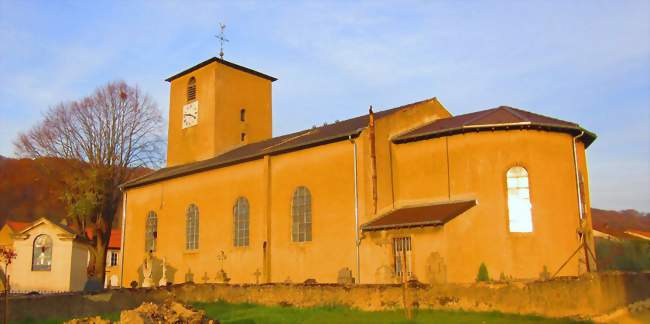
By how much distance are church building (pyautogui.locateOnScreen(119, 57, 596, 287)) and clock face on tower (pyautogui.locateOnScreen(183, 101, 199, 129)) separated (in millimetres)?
6707

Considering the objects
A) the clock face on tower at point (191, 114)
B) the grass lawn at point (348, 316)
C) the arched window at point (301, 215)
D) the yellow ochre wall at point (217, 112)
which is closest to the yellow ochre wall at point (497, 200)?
the arched window at point (301, 215)

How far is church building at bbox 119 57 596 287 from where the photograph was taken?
21297 millimetres

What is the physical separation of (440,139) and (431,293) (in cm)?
812

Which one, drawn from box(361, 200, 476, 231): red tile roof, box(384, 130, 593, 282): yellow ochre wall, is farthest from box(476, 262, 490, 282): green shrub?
box(361, 200, 476, 231): red tile roof

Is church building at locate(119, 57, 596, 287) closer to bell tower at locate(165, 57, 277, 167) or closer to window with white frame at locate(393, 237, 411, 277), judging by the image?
window with white frame at locate(393, 237, 411, 277)

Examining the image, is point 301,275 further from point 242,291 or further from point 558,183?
point 558,183

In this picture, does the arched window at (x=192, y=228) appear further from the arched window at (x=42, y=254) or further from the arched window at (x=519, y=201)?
the arched window at (x=519, y=201)

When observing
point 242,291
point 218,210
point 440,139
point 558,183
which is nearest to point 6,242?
point 218,210

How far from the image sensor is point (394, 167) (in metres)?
24.8

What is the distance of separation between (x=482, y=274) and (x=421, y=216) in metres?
2.97

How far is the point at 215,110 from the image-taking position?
36312 millimetres

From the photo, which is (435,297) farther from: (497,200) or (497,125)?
(497,125)

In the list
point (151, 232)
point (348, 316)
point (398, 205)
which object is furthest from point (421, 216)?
point (151, 232)

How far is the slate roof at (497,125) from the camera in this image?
72.7 feet
